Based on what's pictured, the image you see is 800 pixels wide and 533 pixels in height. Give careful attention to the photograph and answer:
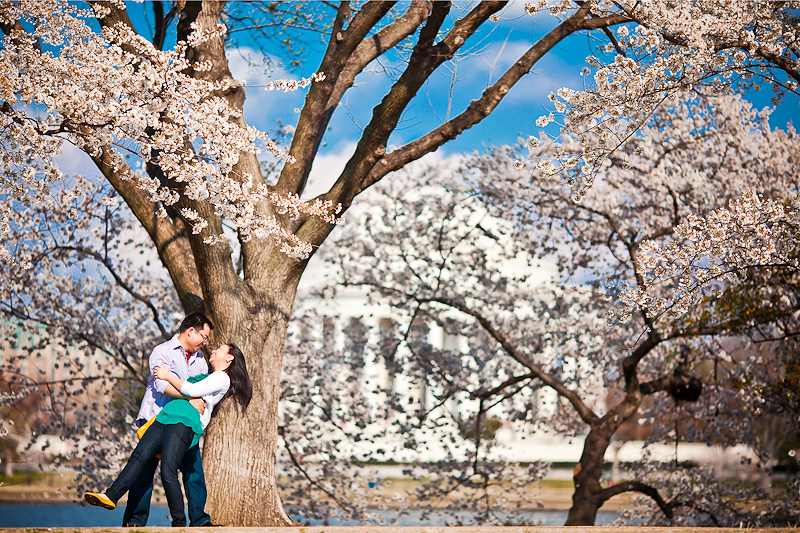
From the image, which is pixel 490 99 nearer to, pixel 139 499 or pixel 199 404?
pixel 199 404

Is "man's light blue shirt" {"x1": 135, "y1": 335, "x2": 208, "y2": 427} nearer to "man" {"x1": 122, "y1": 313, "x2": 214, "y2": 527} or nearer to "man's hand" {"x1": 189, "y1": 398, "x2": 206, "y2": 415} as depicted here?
"man" {"x1": 122, "y1": 313, "x2": 214, "y2": 527}

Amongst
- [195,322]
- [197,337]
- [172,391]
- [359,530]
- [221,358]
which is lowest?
[359,530]

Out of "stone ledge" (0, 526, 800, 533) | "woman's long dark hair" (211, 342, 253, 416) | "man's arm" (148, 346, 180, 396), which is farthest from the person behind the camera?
"woman's long dark hair" (211, 342, 253, 416)

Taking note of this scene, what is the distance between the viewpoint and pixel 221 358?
486cm

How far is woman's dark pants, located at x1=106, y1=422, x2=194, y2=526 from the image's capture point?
4355mm

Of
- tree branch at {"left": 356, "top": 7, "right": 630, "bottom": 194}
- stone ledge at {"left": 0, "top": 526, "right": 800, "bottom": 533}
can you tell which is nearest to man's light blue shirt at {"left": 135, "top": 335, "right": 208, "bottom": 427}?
stone ledge at {"left": 0, "top": 526, "right": 800, "bottom": 533}

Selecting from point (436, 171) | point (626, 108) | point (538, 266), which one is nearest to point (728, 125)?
point (538, 266)

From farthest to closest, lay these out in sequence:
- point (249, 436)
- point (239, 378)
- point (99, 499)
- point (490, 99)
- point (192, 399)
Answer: point (490, 99), point (249, 436), point (239, 378), point (192, 399), point (99, 499)

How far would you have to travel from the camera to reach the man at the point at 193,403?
453 cm

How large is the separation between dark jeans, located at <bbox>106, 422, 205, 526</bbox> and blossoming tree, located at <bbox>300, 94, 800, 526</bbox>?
16.1 feet

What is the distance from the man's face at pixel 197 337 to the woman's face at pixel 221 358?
0.42ft

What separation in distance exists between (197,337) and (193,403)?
46 centimetres

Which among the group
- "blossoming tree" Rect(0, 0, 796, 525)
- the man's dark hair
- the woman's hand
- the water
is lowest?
the water

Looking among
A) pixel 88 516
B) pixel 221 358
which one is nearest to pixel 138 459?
pixel 221 358
